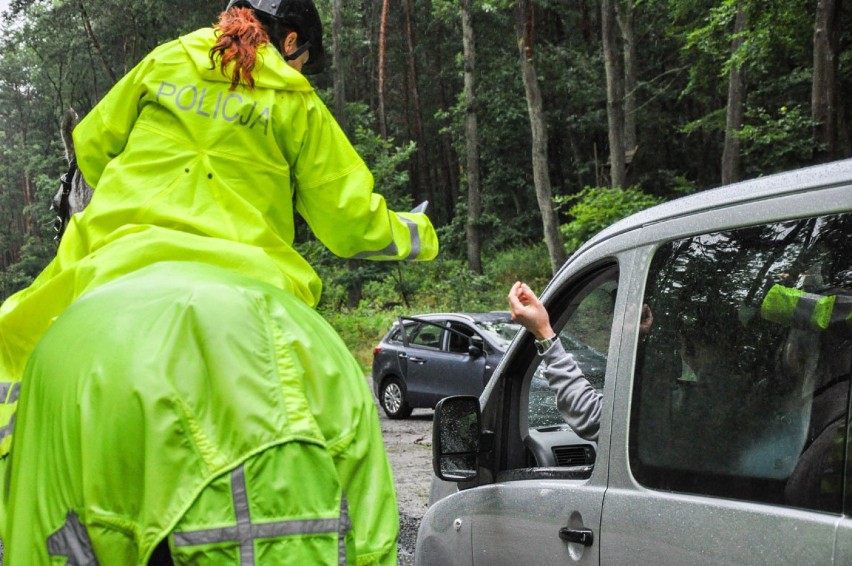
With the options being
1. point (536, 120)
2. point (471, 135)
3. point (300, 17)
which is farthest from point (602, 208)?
point (300, 17)

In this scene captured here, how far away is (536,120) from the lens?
23047 mm

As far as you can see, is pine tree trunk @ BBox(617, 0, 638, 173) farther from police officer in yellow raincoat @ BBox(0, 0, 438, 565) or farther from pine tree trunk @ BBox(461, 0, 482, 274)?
police officer in yellow raincoat @ BBox(0, 0, 438, 565)

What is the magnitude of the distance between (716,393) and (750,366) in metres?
0.13

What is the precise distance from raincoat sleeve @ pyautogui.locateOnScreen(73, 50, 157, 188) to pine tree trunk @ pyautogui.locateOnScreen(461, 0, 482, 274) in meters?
30.9

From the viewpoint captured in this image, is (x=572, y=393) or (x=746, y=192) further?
(x=572, y=393)

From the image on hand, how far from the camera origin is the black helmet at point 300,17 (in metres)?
2.74

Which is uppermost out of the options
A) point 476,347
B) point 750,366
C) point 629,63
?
point 629,63

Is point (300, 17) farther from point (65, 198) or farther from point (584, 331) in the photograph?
point (584, 331)

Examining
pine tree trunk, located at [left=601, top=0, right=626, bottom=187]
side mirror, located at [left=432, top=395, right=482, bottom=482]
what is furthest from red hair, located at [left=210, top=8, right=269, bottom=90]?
pine tree trunk, located at [left=601, top=0, right=626, bottom=187]

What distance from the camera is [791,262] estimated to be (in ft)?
7.25

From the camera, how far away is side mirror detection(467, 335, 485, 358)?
1518cm

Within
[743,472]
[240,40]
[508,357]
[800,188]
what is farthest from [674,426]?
[240,40]

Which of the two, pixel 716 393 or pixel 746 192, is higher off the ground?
pixel 746 192

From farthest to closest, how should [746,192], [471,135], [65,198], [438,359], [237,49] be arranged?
[471,135] < [438,359] < [65,198] < [237,49] < [746,192]
